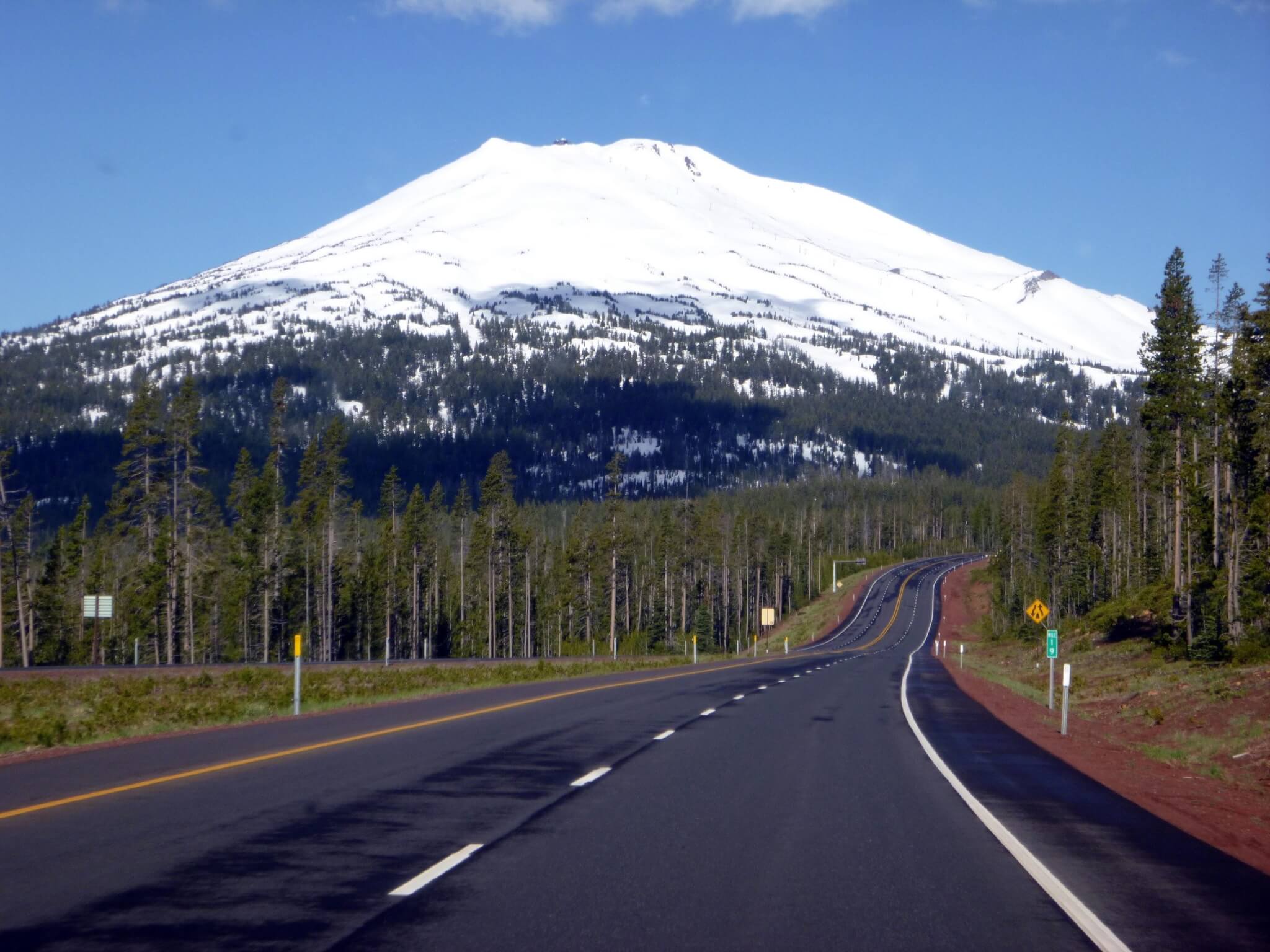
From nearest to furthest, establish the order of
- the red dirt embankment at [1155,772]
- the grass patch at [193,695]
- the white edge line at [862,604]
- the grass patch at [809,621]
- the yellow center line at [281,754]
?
the yellow center line at [281,754] → the red dirt embankment at [1155,772] → the grass patch at [193,695] → the white edge line at [862,604] → the grass patch at [809,621]

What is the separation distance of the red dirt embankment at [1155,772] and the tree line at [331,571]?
43.8 m

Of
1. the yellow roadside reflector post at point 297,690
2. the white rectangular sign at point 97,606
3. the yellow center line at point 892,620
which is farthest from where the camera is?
the yellow center line at point 892,620

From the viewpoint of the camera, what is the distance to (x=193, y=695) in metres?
31.2

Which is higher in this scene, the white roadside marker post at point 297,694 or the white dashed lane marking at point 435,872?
the white dashed lane marking at point 435,872

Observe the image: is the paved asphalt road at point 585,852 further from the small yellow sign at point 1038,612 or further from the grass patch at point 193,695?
the small yellow sign at point 1038,612

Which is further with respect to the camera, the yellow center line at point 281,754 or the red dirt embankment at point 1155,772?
the red dirt embankment at point 1155,772

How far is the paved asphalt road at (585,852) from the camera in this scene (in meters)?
6.69

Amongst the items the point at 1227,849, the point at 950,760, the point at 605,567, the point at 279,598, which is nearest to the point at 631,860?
the point at 1227,849

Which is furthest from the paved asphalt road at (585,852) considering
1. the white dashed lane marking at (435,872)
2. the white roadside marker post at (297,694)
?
the white roadside marker post at (297,694)

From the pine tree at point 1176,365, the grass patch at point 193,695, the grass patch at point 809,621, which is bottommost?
the grass patch at point 809,621

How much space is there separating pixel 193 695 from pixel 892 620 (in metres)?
95.8

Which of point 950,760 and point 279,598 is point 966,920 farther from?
point 279,598

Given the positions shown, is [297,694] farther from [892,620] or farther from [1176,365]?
[892,620]

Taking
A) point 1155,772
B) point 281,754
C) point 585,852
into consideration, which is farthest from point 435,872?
point 1155,772
